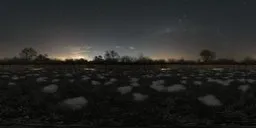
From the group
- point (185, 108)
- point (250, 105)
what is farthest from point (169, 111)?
point (250, 105)

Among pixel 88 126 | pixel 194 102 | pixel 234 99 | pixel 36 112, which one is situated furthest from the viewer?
pixel 234 99

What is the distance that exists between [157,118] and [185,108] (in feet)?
8.83

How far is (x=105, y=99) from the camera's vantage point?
21.8 meters

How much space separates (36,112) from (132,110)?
418cm

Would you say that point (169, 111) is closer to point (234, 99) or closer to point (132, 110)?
point (132, 110)

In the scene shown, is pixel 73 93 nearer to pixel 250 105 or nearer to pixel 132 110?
pixel 132 110

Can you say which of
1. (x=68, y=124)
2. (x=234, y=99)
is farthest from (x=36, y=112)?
(x=234, y=99)

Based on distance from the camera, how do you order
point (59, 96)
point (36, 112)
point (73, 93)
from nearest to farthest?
point (36, 112), point (59, 96), point (73, 93)

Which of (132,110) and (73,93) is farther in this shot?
(73,93)

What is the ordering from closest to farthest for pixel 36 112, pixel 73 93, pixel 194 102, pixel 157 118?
pixel 157 118
pixel 36 112
pixel 194 102
pixel 73 93

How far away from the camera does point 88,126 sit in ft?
48.2

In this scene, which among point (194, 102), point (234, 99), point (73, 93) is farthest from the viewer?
point (73, 93)

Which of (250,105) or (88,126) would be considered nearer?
(88,126)

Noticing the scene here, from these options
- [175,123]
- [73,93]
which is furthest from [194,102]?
[73,93]
